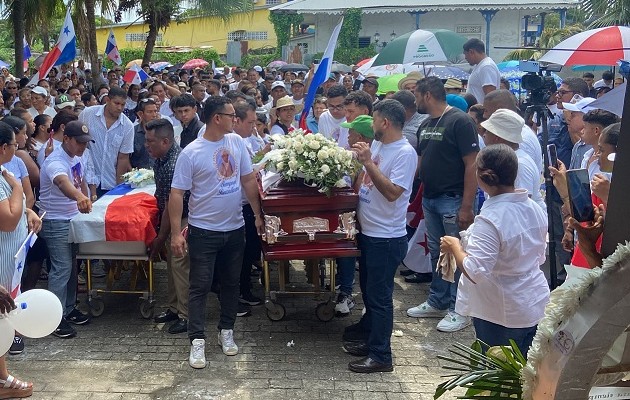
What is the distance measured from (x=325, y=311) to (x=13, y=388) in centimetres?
260

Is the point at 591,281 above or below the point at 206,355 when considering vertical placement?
above

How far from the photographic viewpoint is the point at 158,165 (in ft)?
19.3

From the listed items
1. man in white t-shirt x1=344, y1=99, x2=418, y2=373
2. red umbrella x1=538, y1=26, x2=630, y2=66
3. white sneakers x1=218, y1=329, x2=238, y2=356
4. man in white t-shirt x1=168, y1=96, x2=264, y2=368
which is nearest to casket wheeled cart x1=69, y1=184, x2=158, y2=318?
man in white t-shirt x1=168, y1=96, x2=264, y2=368

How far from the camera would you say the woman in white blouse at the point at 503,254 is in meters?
3.67

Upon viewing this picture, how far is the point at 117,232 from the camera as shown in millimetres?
5820

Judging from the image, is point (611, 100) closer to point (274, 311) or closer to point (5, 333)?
point (274, 311)

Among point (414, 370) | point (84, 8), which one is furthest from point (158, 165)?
point (84, 8)

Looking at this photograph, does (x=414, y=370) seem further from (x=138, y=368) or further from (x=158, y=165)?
(x=158, y=165)

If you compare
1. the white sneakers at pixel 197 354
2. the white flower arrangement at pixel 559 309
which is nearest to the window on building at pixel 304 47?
the white sneakers at pixel 197 354

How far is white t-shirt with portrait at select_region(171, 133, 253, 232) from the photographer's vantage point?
513 centimetres

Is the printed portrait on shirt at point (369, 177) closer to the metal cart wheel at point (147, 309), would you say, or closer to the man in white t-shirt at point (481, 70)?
the metal cart wheel at point (147, 309)

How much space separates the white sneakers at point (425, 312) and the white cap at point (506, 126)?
2.04m

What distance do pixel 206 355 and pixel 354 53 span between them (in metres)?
28.7

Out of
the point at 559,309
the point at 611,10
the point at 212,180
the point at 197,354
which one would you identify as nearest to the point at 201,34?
the point at 611,10
